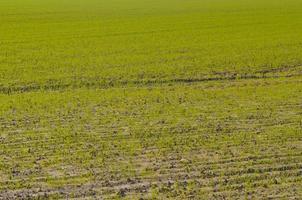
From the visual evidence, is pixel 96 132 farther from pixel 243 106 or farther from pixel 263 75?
pixel 263 75

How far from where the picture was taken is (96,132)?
14086 millimetres

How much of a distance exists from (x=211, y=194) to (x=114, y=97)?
7.68 meters

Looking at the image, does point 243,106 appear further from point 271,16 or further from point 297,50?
point 271,16

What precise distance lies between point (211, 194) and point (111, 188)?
1712 mm

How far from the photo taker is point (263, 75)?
69.2 ft

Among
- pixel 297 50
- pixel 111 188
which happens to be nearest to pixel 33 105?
pixel 111 188

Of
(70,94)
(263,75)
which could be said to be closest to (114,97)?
(70,94)

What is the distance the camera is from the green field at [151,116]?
36.2ft

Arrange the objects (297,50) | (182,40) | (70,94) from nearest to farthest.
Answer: (70,94) → (297,50) → (182,40)

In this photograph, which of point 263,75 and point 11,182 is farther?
point 263,75

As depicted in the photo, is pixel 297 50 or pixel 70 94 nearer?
pixel 70 94

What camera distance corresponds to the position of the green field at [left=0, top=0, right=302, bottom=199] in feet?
36.2

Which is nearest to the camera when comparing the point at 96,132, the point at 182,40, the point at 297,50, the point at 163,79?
the point at 96,132

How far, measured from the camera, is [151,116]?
1545cm
